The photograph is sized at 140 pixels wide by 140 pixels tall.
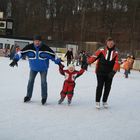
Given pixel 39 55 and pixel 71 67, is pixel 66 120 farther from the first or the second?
pixel 71 67

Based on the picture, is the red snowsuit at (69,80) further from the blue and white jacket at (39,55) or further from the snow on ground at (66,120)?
the blue and white jacket at (39,55)

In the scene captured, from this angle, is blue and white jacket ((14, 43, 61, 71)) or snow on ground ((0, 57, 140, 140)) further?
blue and white jacket ((14, 43, 61, 71))

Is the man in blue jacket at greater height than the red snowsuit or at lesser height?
greater

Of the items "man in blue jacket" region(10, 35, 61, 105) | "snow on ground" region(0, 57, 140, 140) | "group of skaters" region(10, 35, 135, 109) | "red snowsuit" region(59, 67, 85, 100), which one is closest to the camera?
"snow on ground" region(0, 57, 140, 140)

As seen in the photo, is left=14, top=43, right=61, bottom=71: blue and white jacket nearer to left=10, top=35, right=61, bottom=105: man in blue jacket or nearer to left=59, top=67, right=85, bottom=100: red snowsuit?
left=10, top=35, right=61, bottom=105: man in blue jacket

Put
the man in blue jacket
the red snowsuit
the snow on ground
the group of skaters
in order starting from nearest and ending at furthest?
1. the snow on ground
2. the group of skaters
3. the man in blue jacket
4. the red snowsuit

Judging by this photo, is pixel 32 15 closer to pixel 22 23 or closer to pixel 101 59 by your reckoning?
pixel 22 23

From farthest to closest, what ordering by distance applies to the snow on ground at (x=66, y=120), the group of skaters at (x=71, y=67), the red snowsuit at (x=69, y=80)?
the red snowsuit at (x=69, y=80), the group of skaters at (x=71, y=67), the snow on ground at (x=66, y=120)

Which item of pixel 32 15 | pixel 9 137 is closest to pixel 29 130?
pixel 9 137

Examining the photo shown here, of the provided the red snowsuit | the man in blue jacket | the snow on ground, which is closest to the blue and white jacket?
the man in blue jacket

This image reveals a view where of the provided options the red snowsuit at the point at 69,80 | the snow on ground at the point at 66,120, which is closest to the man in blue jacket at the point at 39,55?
the red snowsuit at the point at 69,80

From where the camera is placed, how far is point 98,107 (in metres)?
7.83

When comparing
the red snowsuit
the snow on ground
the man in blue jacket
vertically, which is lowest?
the snow on ground

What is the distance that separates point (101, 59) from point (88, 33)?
56007mm
